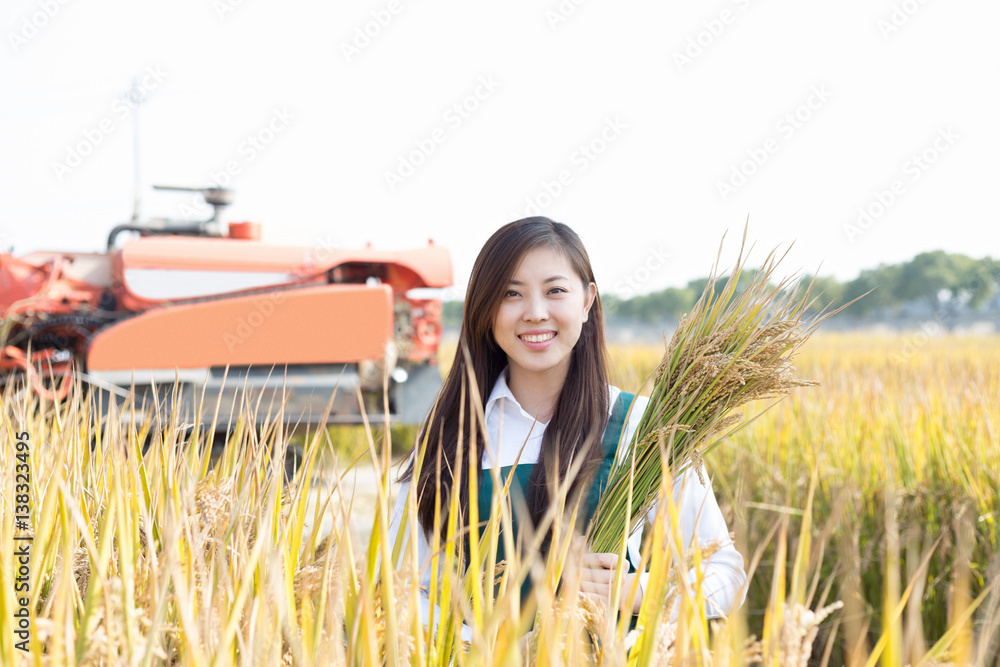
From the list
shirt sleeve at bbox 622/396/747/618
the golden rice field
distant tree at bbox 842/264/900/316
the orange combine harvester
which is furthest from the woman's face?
distant tree at bbox 842/264/900/316

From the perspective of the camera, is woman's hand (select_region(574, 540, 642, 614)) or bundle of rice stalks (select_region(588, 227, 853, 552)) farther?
bundle of rice stalks (select_region(588, 227, 853, 552))

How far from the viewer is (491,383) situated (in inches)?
78.3

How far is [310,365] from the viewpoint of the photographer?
16.3ft

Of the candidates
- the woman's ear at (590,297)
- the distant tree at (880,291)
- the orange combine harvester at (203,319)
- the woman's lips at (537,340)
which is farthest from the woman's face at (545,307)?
the distant tree at (880,291)

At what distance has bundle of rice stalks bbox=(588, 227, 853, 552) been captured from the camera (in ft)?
4.83

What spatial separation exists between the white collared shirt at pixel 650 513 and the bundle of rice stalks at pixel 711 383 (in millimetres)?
71

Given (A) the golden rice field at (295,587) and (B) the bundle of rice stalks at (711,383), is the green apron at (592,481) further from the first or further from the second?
(A) the golden rice field at (295,587)

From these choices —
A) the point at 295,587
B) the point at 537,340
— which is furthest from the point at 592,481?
the point at 295,587

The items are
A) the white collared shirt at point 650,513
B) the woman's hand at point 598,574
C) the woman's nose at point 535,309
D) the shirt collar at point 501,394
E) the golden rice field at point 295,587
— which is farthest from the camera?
the shirt collar at point 501,394

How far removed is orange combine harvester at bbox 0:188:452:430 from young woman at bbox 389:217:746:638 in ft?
8.88

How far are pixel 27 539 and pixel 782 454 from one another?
135 inches

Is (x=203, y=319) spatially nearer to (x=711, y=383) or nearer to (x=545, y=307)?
(x=545, y=307)

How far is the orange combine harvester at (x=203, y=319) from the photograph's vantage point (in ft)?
14.8

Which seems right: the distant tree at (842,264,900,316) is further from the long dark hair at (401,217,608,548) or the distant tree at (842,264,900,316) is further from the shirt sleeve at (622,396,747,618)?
the shirt sleeve at (622,396,747,618)
